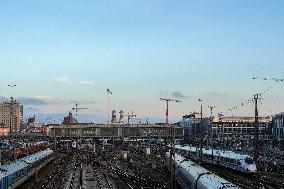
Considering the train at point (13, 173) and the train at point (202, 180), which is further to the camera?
the train at point (13, 173)

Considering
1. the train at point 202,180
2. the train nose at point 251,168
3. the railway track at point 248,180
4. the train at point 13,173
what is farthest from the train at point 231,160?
the train at point 13,173

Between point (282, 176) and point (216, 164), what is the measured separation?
60.2ft

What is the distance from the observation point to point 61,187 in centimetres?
5994

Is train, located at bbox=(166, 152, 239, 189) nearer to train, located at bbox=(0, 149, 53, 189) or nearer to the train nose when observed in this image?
train, located at bbox=(0, 149, 53, 189)

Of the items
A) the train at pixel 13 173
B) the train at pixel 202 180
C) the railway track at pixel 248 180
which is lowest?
the railway track at pixel 248 180

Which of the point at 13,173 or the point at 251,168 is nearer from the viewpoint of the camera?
the point at 13,173

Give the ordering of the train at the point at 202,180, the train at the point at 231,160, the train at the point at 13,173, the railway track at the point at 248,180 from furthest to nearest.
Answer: the train at the point at 231,160
the railway track at the point at 248,180
the train at the point at 13,173
the train at the point at 202,180

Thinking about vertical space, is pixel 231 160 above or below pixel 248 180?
above

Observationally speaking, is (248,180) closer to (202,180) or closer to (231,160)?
(231,160)

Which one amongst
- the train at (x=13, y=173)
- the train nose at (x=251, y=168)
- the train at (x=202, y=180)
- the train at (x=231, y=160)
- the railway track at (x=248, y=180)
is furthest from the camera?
the train at (x=231, y=160)

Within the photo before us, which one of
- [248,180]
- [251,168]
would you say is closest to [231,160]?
[251,168]

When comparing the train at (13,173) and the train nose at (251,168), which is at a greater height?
the train at (13,173)

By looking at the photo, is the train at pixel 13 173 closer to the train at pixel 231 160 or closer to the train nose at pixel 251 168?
the train at pixel 231 160

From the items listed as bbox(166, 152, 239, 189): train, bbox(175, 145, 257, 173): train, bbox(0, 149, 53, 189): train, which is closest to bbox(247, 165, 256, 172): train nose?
bbox(175, 145, 257, 173): train
